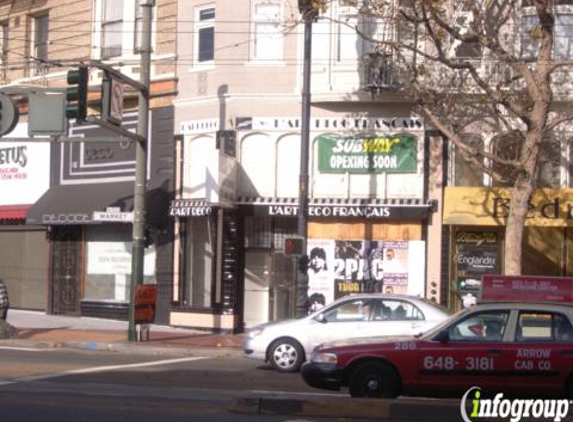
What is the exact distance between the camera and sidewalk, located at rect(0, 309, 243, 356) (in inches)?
808

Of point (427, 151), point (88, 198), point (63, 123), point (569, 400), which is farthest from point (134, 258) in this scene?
point (569, 400)

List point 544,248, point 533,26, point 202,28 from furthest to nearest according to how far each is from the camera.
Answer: point 202,28 → point 544,248 → point 533,26

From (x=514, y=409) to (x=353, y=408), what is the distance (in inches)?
70.3

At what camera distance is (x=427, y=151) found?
2306 cm

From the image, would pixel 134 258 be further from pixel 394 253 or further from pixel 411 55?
pixel 411 55

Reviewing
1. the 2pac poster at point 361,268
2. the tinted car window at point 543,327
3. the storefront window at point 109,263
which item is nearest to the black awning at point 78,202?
the storefront window at point 109,263

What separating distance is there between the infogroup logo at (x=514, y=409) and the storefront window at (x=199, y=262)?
14.3 meters

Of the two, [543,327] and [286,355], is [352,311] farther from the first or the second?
[543,327]

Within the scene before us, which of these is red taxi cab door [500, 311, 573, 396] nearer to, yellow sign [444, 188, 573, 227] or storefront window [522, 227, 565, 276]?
yellow sign [444, 188, 573, 227]

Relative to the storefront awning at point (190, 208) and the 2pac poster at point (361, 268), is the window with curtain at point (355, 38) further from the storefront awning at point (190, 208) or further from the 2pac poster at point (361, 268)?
the storefront awning at point (190, 208)

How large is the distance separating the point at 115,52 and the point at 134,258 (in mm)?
7725

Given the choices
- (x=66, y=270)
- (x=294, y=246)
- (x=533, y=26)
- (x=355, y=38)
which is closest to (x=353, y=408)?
(x=294, y=246)

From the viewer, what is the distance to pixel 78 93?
1942cm

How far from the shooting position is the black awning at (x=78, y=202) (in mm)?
25562
